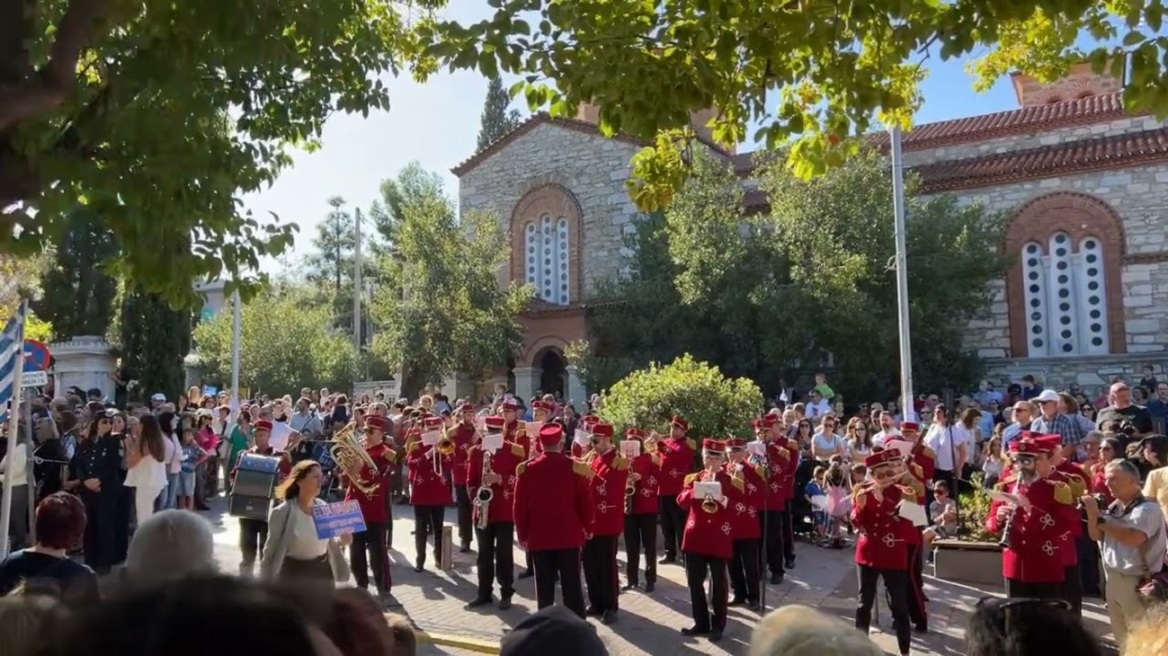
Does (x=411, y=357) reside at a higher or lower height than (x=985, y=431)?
higher

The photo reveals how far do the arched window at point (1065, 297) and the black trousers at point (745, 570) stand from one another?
20.0m

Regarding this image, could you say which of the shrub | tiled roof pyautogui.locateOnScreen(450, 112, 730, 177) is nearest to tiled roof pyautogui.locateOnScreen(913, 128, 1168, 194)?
tiled roof pyautogui.locateOnScreen(450, 112, 730, 177)

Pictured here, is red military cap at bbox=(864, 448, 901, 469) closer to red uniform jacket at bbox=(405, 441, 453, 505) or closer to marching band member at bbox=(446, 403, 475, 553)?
marching band member at bbox=(446, 403, 475, 553)

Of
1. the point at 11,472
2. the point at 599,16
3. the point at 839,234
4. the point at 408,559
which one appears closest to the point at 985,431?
the point at 839,234

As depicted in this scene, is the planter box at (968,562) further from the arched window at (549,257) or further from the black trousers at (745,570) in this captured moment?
the arched window at (549,257)

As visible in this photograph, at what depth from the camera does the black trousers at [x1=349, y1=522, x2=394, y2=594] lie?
9922 millimetres

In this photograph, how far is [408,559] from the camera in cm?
1260

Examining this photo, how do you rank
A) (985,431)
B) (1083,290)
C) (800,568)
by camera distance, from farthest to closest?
(1083,290) → (985,431) → (800,568)

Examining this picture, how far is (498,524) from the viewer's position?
10.1m

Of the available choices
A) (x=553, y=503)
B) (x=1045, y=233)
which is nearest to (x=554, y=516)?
(x=553, y=503)

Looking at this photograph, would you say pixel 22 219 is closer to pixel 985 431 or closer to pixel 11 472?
pixel 11 472

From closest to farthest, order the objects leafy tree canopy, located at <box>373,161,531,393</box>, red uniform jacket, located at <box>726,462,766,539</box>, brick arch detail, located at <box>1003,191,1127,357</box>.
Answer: red uniform jacket, located at <box>726,462,766,539</box> < brick arch detail, located at <box>1003,191,1127,357</box> < leafy tree canopy, located at <box>373,161,531,393</box>

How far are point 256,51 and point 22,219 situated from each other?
142cm

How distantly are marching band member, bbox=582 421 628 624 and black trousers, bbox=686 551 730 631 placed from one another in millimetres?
1059
